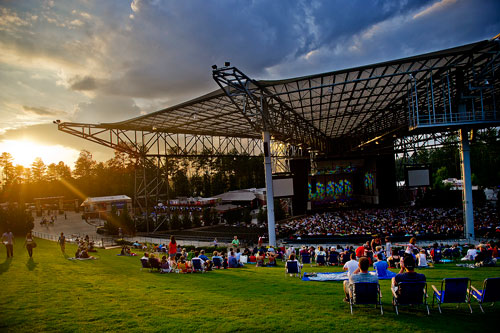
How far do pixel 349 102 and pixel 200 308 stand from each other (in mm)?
25600

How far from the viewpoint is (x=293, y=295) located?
23.0 ft

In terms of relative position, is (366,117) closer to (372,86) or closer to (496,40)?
(372,86)

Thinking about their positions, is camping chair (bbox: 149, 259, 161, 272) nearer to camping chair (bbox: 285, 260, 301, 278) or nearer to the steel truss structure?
camping chair (bbox: 285, 260, 301, 278)

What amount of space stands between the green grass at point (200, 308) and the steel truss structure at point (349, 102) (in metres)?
14.0

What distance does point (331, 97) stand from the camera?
Answer: 83.0ft

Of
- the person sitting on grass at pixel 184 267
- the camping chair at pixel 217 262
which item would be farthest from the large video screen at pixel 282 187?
the person sitting on grass at pixel 184 267

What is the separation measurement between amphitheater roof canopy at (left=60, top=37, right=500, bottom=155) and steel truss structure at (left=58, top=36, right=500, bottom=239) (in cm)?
7

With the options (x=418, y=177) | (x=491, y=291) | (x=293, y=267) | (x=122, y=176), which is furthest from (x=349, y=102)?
(x=122, y=176)

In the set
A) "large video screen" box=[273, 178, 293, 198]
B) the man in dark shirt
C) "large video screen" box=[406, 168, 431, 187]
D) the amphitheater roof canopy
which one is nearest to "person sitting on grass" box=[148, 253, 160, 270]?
the man in dark shirt

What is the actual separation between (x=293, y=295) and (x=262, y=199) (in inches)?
1903

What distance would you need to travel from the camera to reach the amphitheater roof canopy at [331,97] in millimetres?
19731

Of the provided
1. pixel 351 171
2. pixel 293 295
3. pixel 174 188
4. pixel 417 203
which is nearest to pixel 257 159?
pixel 174 188

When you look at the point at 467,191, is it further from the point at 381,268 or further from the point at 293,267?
the point at 293,267

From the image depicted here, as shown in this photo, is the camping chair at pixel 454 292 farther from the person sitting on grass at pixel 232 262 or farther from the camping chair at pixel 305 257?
the person sitting on grass at pixel 232 262
